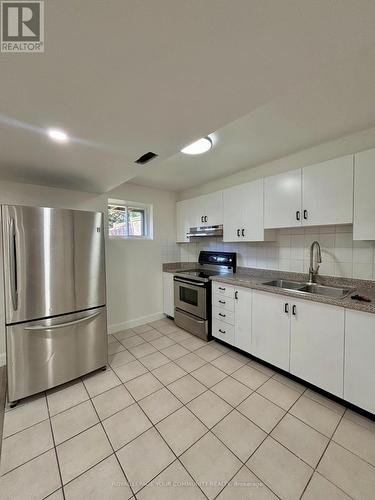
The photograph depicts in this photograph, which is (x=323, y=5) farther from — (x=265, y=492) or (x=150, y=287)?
(x=150, y=287)

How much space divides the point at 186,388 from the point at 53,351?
1.29 meters

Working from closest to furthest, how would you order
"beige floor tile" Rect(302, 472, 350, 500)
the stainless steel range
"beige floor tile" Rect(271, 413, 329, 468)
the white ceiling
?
1. the white ceiling
2. "beige floor tile" Rect(302, 472, 350, 500)
3. "beige floor tile" Rect(271, 413, 329, 468)
4. the stainless steel range

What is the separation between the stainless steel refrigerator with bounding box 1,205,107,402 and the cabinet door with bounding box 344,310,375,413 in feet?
7.46

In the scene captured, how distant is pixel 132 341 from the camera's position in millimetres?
2873

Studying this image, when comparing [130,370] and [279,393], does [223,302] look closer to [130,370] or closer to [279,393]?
A: [279,393]

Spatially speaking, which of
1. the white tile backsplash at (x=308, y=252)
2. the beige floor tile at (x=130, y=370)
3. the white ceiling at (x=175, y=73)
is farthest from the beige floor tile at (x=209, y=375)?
the white ceiling at (x=175, y=73)

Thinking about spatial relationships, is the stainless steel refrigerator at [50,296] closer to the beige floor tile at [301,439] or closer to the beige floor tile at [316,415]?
the beige floor tile at [301,439]

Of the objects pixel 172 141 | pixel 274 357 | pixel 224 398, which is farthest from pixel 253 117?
pixel 224 398

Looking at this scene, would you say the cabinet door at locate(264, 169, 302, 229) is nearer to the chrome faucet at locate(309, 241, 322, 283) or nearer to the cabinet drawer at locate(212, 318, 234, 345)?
the chrome faucet at locate(309, 241, 322, 283)

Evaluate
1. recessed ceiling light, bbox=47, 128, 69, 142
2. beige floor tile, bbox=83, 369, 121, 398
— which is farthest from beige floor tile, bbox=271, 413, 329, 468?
recessed ceiling light, bbox=47, 128, 69, 142

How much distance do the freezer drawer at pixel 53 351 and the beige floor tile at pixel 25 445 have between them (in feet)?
1.19

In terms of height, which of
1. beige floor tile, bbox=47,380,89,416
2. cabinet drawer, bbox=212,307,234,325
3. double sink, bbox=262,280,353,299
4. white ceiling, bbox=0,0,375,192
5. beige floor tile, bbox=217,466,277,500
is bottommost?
beige floor tile, bbox=47,380,89,416

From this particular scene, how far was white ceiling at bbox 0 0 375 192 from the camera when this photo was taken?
640 millimetres

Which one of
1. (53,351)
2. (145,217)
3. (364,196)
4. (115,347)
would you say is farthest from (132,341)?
(364,196)
